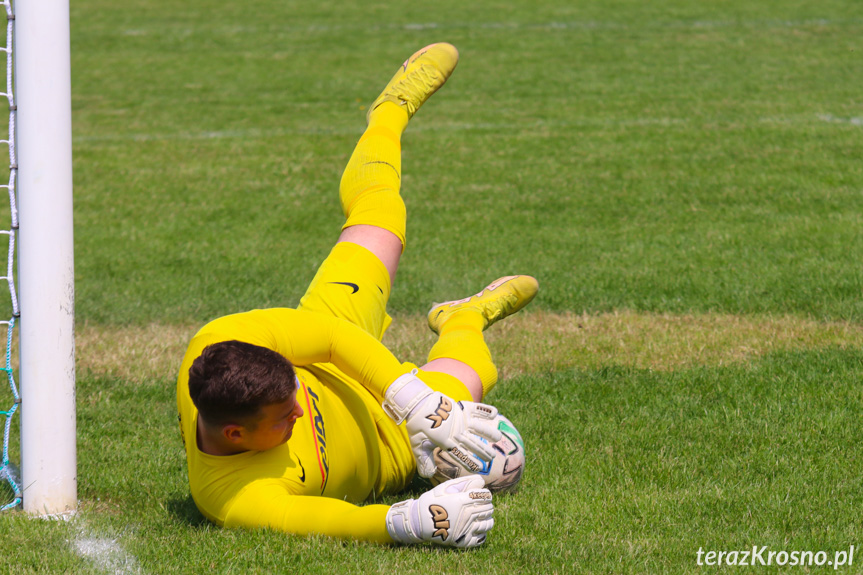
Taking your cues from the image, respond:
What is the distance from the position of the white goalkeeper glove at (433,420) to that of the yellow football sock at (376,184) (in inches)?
50.7

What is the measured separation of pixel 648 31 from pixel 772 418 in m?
15.0

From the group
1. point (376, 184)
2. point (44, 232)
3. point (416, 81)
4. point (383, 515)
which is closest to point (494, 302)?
point (376, 184)

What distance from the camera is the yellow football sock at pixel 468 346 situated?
417 cm

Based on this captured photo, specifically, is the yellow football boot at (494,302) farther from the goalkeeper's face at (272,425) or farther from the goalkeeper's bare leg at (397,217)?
the goalkeeper's face at (272,425)

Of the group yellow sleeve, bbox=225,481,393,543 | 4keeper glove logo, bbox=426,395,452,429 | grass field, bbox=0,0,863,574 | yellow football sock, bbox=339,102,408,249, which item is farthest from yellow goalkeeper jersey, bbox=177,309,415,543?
yellow football sock, bbox=339,102,408,249

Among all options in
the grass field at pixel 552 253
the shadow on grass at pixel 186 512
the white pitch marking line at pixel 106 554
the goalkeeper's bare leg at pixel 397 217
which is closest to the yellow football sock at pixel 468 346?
the goalkeeper's bare leg at pixel 397 217

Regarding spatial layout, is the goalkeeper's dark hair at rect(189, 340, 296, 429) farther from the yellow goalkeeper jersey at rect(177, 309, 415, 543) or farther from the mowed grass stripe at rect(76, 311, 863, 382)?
the mowed grass stripe at rect(76, 311, 863, 382)

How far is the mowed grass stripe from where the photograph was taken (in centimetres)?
560

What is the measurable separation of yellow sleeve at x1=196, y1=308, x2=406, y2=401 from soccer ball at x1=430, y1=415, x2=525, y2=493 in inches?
13.6

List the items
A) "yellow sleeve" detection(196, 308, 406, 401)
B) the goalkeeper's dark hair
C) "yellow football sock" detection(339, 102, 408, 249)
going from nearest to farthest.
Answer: the goalkeeper's dark hair < "yellow sleeve" detection(196, 308, 406, 401) < "yellow football sock" detection(339, 102, 408, 249)

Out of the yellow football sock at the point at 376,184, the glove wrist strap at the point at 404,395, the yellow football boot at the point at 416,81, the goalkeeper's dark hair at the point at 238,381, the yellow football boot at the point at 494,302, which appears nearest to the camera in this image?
the goalkeeper's dark hair at the point at 238,381

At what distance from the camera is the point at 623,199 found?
957cm

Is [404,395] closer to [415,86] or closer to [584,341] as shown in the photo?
[415,86]

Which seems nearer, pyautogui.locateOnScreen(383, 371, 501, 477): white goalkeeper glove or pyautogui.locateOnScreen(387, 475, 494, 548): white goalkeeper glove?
pyautogui.locateOnScreen(387, 475, 494, 548): white goalkeeper glove
